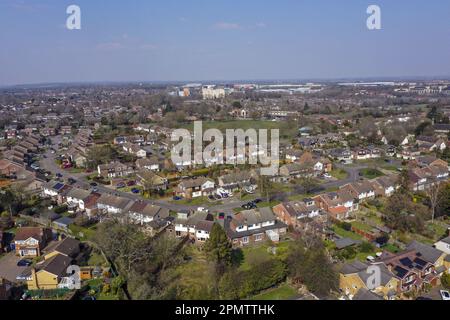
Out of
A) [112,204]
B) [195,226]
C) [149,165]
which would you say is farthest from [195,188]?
[149,165]

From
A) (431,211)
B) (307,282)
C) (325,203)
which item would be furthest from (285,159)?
(307,282)

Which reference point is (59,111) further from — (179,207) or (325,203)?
(325,203)

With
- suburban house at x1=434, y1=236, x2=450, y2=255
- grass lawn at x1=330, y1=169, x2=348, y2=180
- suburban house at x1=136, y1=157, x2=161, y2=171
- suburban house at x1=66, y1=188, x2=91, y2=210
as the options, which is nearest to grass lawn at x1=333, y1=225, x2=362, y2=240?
suburban house at x1=434, y1=236, x2=450, y2=255

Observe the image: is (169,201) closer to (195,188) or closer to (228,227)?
A: (195,188)

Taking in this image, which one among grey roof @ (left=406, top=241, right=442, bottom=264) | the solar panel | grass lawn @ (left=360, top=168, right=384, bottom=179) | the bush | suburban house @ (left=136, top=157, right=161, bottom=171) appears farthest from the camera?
suburban house @ (left=136, top=157, right=161, bottom=171)

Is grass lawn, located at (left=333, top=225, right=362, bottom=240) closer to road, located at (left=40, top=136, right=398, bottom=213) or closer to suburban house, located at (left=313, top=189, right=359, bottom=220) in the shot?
suburban house, located at (left=313, top=189, right=359, bottom=220)

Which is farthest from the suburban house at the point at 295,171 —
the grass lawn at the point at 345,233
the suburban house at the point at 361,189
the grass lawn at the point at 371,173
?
the grass lawn at the point at 345,233
